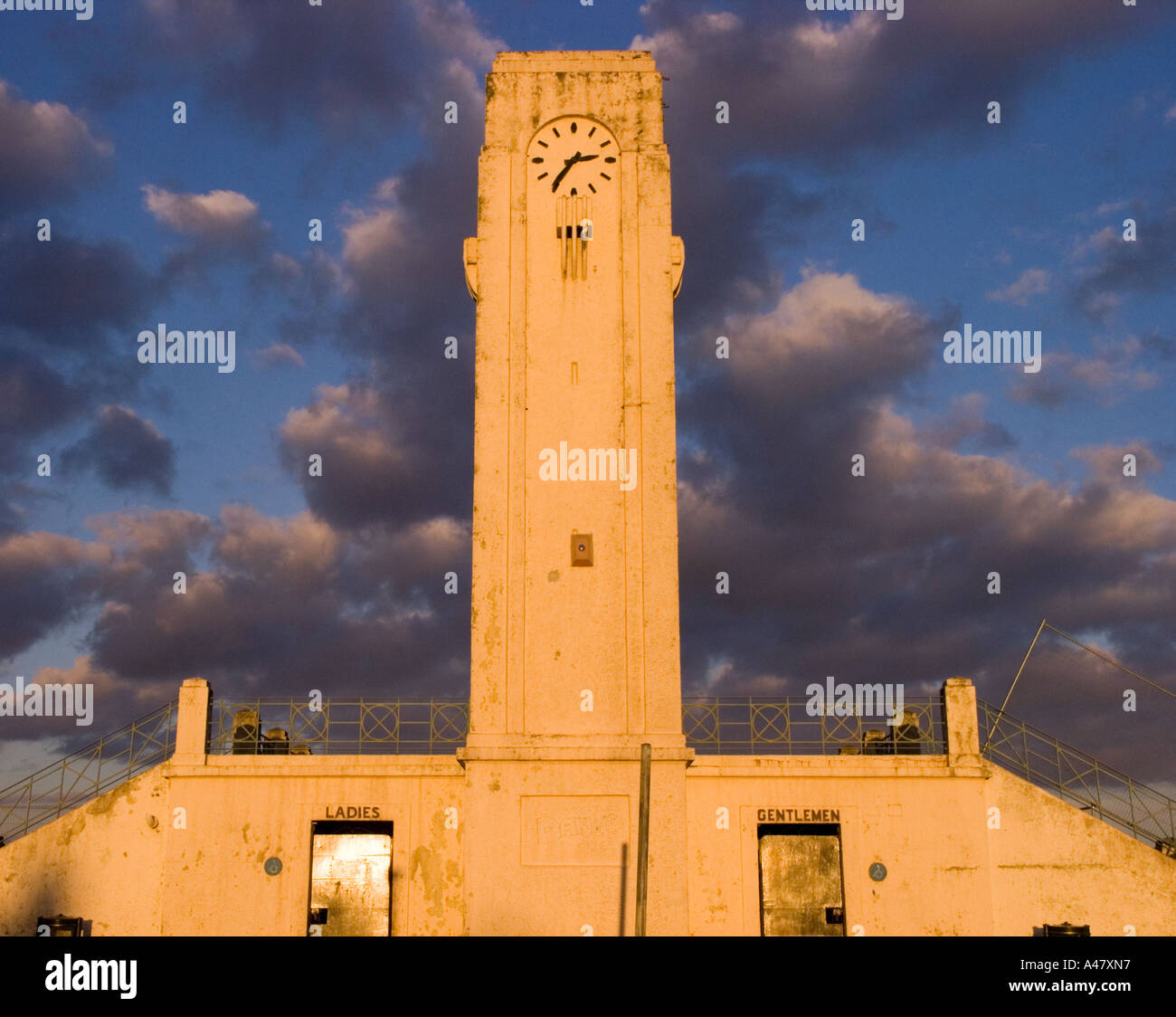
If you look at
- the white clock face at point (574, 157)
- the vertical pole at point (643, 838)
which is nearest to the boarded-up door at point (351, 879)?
the vertical pole at point (643, 838)

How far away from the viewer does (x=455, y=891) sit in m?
29.8

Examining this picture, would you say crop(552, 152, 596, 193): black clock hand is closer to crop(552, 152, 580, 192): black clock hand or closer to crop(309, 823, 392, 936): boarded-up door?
crop(552, 152, 580, 192): black clock hand

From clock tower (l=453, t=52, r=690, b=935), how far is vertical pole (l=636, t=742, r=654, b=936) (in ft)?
2.42

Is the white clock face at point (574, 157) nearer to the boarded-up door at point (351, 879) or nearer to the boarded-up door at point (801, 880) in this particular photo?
the boarded-up door at point (351, 879)

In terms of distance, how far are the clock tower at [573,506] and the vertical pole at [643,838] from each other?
739 millimetres

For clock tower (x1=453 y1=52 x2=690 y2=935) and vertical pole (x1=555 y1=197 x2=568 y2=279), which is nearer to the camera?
clock tower (x1=453 y1=52 x2=690 y2=935)

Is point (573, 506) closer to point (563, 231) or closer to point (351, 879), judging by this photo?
point (563, 231)

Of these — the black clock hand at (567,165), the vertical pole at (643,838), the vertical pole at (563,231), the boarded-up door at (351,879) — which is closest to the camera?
the vertical pole at (643,838)

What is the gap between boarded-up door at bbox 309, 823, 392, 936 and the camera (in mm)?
29656

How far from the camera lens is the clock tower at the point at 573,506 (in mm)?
27562

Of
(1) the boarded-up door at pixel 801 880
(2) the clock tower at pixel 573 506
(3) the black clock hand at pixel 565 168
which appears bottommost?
(1) the boarded-up door at pixel 801 880

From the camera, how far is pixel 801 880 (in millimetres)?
30062

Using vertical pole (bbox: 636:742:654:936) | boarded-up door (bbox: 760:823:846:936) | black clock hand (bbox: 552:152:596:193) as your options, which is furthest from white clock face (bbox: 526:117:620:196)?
boarded-up door (bbox: 760:823:846:936)

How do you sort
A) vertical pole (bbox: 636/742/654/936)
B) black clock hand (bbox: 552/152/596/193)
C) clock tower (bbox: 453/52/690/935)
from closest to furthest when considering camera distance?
vertical pole (bbox: 636/742/654/936) < clock tower (bbox: 453/52/690/935) < black clock hand (bbox: 552/152/596/193)
